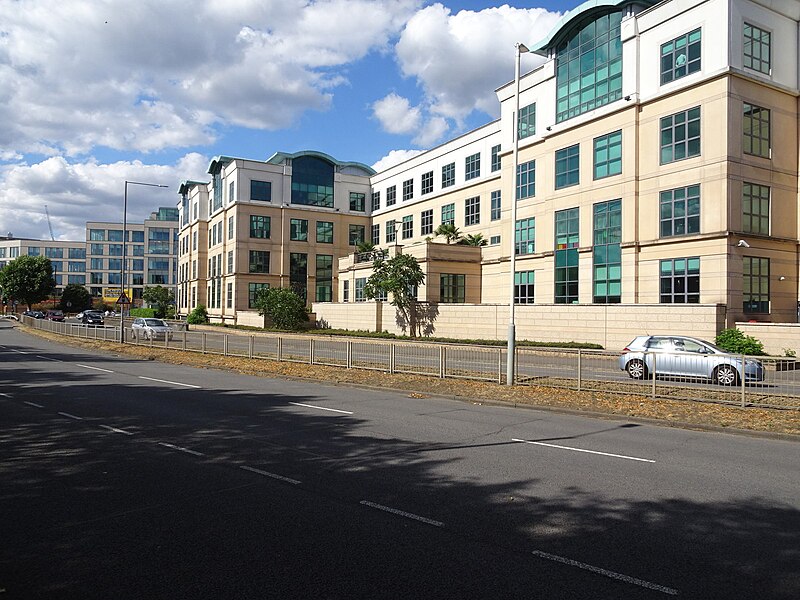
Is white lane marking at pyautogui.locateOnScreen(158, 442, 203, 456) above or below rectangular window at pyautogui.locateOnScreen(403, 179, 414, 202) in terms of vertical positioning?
below

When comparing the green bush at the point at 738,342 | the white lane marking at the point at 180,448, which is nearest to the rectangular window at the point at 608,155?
the green bush at the point at 738,342

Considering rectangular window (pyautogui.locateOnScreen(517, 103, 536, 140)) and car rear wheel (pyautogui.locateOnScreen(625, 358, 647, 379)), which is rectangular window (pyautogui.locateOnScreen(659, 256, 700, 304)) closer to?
rectangular window (pyautogui.locateOnScreen(517, 103, 536, 140))

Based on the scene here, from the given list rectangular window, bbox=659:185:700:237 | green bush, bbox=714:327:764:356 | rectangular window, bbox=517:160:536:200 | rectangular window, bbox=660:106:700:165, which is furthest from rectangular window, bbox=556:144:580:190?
green bush, bbox=714:327:764:356

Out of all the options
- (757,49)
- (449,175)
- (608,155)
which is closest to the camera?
(757,49)

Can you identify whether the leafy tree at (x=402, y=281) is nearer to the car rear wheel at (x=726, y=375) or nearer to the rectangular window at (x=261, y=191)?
the rectangular window at (x=261, y=191)

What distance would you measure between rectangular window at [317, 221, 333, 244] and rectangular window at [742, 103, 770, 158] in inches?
1769

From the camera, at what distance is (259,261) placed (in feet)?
215

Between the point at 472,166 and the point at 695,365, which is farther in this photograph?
the point at 472,166

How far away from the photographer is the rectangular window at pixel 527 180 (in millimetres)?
41562

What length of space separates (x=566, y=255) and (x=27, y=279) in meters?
90.7

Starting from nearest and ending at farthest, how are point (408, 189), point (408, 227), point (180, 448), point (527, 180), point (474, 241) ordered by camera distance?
point (180, 448) < point (527, 180) < point (474, 241) < point (408, 227) < point (408, 189)

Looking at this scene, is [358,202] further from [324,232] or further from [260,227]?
[260,227]

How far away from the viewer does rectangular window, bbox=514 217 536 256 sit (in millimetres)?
41231

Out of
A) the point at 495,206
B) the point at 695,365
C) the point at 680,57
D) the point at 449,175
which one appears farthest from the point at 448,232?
the point at 695,365
